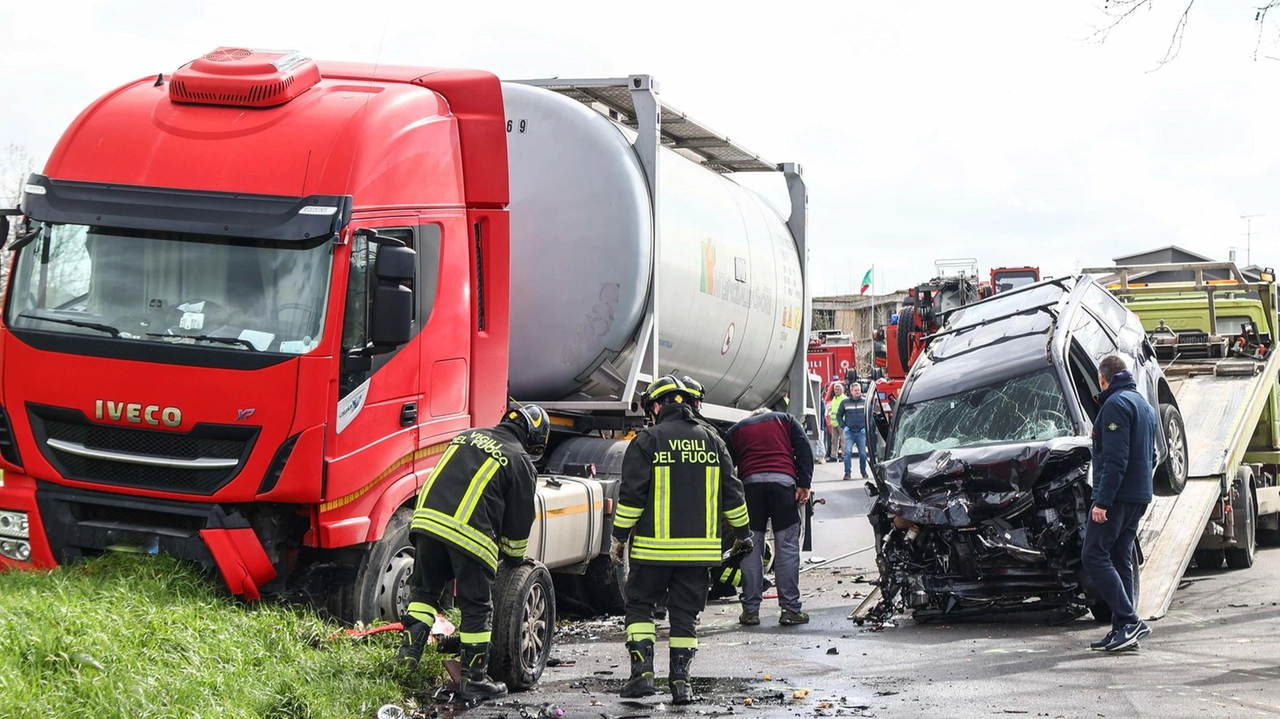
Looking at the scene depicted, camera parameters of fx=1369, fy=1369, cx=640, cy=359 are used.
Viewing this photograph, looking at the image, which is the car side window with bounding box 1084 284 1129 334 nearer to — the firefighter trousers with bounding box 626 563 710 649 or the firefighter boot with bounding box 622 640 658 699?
the firefighter trousers with bounding box 626 563 710 649

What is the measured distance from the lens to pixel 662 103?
1070cm

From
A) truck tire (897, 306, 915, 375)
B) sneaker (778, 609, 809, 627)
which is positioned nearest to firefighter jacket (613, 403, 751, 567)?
sneaker (778, 609, 809, 627)

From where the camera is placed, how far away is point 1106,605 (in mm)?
9336

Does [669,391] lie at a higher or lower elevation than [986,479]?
higher

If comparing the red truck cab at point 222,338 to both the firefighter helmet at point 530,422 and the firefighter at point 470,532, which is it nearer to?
the firefighter at point 470,532

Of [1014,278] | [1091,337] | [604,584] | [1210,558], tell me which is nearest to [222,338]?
[604,584]

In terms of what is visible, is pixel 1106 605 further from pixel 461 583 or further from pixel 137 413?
pixel 137 413

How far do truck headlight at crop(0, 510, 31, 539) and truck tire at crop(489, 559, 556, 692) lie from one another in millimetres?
2486

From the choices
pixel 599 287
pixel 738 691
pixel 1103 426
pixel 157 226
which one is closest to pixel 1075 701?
pixel 738 691

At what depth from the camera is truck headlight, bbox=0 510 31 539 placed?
718 cm

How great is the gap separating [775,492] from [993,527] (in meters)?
1.78

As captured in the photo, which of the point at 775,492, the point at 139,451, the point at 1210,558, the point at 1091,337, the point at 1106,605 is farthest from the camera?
the point at 1210,558

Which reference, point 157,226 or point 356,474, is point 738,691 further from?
point 157,226

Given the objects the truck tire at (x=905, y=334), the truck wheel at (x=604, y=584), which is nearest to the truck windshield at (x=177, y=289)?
the truck wheel at (x=604, y=584)
